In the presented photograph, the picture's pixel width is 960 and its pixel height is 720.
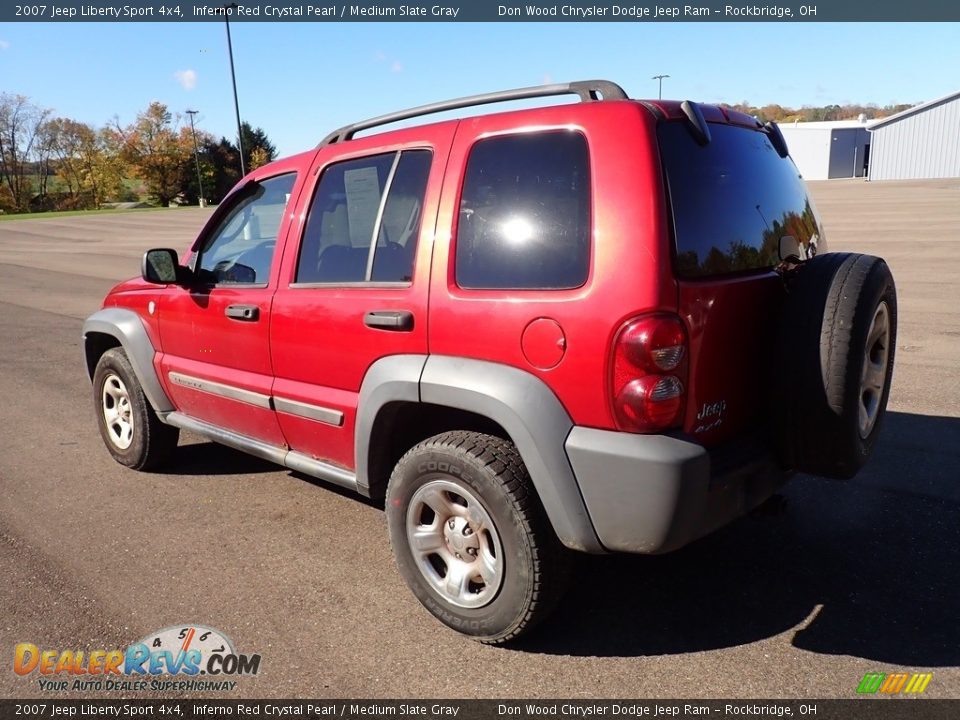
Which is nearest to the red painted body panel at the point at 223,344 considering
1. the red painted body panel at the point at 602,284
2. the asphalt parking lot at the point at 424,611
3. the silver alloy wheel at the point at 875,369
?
the asphalt parking lot at the point at 424,611

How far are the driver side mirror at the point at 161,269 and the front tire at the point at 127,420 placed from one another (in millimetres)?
895

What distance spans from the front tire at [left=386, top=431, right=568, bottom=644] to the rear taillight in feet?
1.57

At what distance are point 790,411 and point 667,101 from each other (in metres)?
1.21

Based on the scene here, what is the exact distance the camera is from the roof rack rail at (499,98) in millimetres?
2801

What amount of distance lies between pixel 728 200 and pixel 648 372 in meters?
0.84

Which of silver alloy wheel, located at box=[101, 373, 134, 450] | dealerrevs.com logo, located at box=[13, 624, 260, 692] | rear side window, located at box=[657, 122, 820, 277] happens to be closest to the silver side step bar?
silver alloy wheel, located at box=[101, 373, 134, 450]

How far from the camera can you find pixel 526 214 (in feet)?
8.98

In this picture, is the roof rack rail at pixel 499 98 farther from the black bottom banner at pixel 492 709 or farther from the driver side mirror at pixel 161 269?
the black bottom banner at pixel 492 709

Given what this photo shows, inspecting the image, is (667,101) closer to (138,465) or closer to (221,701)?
(221,701)

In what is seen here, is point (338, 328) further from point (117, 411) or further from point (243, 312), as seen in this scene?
point (117, 411)

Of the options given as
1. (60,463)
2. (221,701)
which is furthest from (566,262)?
(60,463)

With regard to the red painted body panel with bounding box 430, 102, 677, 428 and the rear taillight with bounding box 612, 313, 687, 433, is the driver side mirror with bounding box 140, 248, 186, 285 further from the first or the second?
the rear taillight with bounding box 612, 313, 687, 433

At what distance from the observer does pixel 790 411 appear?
2.70 metres

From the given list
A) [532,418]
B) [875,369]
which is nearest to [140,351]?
[532,418]
